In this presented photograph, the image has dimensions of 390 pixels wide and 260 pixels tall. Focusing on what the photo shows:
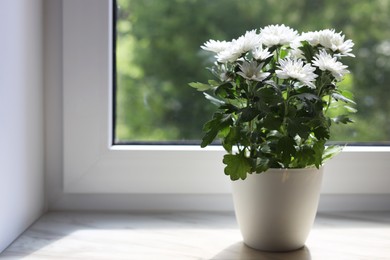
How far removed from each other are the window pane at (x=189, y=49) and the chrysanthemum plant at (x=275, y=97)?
24 centimetres

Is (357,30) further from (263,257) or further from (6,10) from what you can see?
(6,10)

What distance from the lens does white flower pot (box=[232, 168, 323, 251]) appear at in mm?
718

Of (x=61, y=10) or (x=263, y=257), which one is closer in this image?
(x=263, y=257)

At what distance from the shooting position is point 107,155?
3.05 ft

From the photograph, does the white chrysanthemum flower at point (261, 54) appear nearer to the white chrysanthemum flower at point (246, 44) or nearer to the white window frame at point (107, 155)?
the white chrysanthemum flower at point (246, 44)

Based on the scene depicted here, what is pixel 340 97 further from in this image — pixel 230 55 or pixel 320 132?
pixel 230 55

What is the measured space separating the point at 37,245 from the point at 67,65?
12.4 inches

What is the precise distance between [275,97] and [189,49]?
33 cm

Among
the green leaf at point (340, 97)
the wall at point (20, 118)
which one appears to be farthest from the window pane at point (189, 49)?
the green leaf at point (340, 97)

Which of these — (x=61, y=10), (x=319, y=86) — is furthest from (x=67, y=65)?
(x=319, y=86)

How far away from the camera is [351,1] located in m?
0.98

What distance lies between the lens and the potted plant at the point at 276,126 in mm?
688

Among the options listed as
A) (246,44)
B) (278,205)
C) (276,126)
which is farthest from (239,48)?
(278,205)

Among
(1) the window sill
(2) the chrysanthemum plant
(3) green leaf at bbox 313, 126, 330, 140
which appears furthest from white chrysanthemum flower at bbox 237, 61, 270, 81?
(1) the window sill
